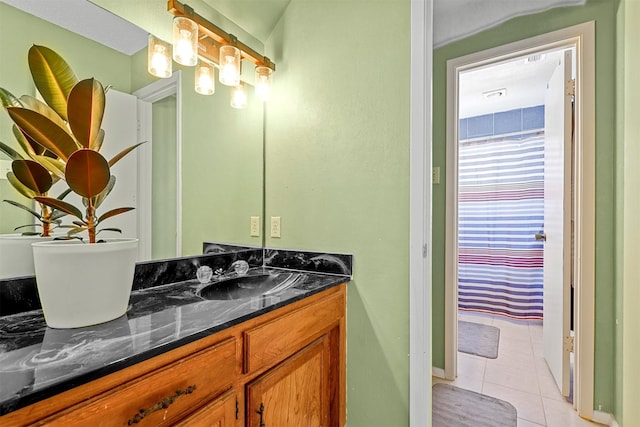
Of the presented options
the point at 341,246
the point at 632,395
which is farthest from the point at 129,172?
the point at 632,395

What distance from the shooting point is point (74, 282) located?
79 centimetres

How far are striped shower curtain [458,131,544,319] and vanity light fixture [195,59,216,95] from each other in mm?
2928

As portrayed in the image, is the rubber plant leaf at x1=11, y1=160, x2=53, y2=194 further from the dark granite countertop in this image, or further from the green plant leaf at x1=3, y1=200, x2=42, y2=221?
the dark granite countertop

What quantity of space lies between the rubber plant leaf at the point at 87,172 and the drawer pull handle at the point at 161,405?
1.71ft

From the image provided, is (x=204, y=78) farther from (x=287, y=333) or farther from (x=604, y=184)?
(x=604, y=184)

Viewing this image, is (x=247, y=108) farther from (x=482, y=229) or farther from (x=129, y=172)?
(x=482, y=229)

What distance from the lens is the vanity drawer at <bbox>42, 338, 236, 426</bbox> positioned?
60 centimetres

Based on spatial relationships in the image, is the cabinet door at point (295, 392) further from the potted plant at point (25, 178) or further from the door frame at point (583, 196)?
the door frame at point (583, 196)

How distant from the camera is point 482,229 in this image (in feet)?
12.2

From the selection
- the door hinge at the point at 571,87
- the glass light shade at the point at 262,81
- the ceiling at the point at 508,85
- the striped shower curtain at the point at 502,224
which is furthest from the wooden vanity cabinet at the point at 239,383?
the striped shower curtain at the point at 502,224

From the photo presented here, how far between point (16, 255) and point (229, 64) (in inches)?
42.6

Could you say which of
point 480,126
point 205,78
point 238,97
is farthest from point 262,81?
point 480,126

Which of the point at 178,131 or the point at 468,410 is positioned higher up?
the point at 178,131

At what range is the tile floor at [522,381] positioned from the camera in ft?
5.92
